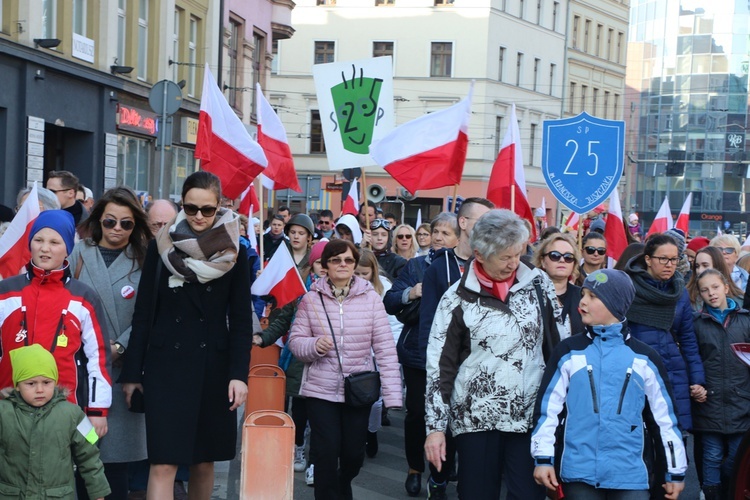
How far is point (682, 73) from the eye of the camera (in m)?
81.5

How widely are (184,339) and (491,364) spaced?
158 cm

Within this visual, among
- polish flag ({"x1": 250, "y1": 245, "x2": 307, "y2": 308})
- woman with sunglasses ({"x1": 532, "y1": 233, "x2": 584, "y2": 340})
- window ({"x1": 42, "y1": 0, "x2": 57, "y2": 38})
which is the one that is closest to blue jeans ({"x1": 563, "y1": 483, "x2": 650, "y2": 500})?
woman with sunglasses ({"x1": 532, "y1": 233, "x2": 584, "y2": 340})

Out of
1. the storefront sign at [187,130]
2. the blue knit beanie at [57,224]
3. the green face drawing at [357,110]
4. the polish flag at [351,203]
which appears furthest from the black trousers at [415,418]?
the storefront sign at [187,130]

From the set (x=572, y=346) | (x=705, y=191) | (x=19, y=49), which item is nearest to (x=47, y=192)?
Answer: (x=572, y=346)

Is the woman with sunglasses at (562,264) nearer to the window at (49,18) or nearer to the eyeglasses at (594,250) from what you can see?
the eyeglasses at (594,250)

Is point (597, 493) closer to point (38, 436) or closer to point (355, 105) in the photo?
point (38, 436)

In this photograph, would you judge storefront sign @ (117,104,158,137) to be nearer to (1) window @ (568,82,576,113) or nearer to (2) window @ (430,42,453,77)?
(2) window @ (430,42,453,77)

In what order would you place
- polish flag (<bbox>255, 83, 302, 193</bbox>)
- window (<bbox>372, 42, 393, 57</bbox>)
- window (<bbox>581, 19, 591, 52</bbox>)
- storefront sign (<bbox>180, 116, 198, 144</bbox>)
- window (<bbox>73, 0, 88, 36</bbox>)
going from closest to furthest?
polish flag (<bbox>255, 83, 302, 193</bbox>) < window (<bbox>73, 0, 88, 36</bbox>) < storefront sign (<bbox>180, 116, 198, 144</bbox>) < window (<bbox>372, 42, 393, 57</bbox>) < window (<bbox>581, 19, 591, 52</bbox>)

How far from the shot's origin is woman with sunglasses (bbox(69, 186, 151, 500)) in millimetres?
5965

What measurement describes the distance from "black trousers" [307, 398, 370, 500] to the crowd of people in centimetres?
1

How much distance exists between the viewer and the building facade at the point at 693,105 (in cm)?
7938

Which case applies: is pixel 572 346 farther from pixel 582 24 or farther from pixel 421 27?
pixel 582 24

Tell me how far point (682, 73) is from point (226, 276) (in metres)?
80.0

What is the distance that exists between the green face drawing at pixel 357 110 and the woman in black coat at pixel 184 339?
191 inches
